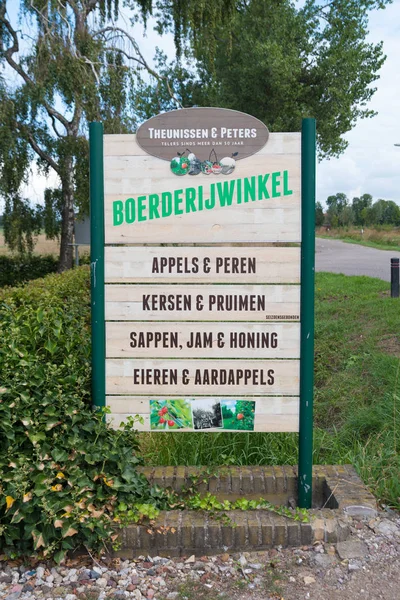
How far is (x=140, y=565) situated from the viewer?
275 cm

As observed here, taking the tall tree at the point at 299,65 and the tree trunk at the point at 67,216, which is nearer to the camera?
the tree trunk at the point at 67,216

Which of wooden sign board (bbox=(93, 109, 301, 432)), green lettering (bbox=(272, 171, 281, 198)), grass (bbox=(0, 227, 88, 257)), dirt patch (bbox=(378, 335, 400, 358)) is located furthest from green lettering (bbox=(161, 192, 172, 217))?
grass (bbox=(0, 227, 88, 257))

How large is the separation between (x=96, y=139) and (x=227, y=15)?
13.3 metres

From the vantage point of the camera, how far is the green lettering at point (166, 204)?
3.09 meters

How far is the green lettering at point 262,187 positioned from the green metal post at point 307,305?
0.19 m

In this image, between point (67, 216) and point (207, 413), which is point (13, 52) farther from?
point (207, 413)

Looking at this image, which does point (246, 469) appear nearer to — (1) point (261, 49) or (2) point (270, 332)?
(2) point (270, 332)

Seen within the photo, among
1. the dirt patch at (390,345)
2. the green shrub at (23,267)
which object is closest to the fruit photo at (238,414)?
the dirt patch at (390,345)

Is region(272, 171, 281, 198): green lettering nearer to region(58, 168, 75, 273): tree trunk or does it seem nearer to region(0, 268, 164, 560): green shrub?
region(0, 268, 164, 560): green shrub

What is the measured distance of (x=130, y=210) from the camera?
10.2 feet

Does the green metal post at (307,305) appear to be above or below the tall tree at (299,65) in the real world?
below

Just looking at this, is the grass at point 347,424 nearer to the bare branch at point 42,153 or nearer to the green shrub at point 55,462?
the green shrub at point 55,462

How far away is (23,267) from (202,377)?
14321 mm

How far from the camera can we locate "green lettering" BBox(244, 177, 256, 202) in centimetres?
306
